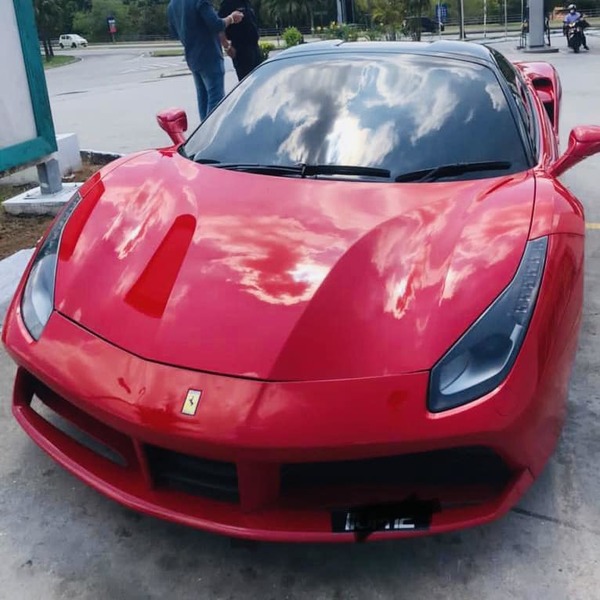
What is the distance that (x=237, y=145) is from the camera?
2824 mm

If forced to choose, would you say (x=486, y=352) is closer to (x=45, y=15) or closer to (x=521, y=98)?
(x=521, y=98)

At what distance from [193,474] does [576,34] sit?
19011mm

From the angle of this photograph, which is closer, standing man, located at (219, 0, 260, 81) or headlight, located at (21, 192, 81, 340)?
headlight, located at (21, 192, 81, 340)

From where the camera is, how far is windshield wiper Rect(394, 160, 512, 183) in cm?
250

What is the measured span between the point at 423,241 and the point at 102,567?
1.28m

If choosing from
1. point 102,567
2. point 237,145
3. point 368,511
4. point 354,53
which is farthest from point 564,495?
point 354,53

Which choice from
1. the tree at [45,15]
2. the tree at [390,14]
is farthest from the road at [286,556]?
the tree at [45,15]

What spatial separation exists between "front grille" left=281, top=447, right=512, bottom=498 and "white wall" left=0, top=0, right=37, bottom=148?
146 inches

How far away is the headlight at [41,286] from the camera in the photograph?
6.86 feet

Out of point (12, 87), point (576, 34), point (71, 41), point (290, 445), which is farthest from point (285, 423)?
point (71, 41)

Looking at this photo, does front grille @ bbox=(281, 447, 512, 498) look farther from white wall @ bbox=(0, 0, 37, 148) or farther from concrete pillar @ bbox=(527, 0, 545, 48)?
concrete pillar @ bbox=(527, 0, 545, 48)

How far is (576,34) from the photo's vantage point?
17.9 m

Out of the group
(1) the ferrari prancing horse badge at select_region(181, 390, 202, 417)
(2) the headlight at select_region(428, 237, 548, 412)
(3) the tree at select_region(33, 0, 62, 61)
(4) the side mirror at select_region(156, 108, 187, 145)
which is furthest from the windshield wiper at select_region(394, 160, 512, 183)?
(3) the tree at select_region(33, 0, 62, 61)

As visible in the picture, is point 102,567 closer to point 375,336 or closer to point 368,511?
point 368,511
